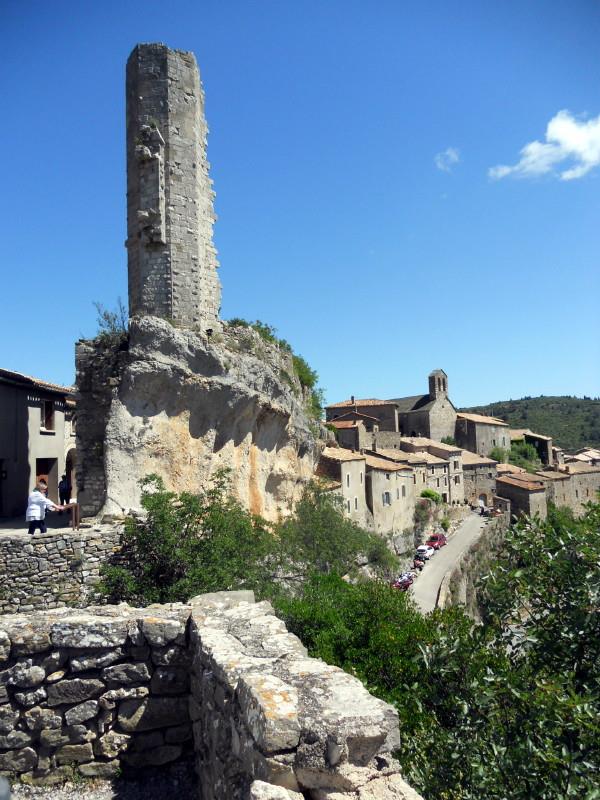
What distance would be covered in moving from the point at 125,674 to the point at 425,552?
3810cm

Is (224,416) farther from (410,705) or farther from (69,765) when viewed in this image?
(69,765)

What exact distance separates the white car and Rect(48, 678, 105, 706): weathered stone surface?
123 feet

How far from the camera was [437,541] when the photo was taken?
43344mm

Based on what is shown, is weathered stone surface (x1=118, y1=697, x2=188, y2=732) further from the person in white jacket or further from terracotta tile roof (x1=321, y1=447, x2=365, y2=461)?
terracotta tile roof (x1=321, y1=447, x2=365, y2=461)

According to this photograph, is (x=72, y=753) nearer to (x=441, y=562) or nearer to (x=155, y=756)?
(x=155, y=756)

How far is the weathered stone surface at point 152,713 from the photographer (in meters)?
4.85

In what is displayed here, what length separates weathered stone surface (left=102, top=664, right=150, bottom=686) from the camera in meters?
4.82

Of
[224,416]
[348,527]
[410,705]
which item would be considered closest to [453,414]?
[348,527]

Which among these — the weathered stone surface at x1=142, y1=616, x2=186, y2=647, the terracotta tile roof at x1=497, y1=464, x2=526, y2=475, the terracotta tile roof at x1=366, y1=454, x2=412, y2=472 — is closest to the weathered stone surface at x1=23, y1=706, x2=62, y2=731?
the weathered stone surface at x1=142, y1=616, x2=186, y2=647

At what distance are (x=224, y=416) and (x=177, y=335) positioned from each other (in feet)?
11.1

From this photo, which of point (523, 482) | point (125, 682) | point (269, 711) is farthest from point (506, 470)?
point (269, 711)

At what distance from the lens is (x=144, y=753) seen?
4.89 metres

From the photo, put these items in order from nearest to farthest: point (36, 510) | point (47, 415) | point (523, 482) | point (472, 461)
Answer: point (36, 510) < point (47, 415) < point (523, 482) < point (472, 461)

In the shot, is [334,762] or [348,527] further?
[348,527]
